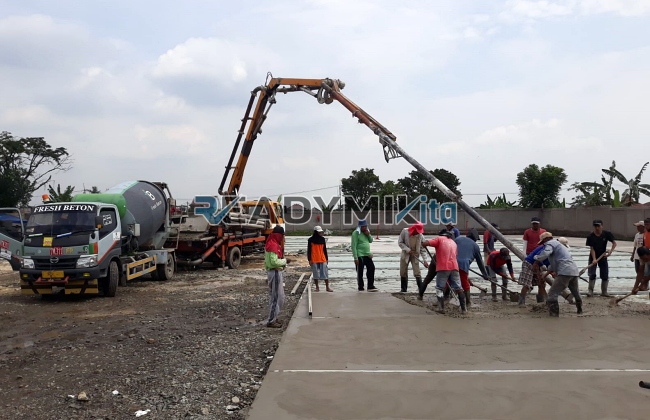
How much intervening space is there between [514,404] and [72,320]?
306 inches

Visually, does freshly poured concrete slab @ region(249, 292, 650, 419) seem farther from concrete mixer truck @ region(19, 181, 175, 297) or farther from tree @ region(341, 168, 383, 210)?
tree @ region(341, 168, 383, 210)

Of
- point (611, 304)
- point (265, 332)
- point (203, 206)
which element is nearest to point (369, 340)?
point (265, 332)

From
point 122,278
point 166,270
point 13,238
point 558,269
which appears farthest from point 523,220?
point 13,238

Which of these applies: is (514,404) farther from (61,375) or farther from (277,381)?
(61,375)

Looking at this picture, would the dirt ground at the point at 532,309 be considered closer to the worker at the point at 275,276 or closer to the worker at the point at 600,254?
the worker at the point at 600,254

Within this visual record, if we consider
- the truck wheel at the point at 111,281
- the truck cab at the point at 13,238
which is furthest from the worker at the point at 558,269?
the truck cab at the point at 13,238

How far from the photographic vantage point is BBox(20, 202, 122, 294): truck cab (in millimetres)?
11547

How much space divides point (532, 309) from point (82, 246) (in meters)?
8.99

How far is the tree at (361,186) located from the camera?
51656 mm

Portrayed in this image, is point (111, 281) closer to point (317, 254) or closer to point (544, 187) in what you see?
point (317, 254)

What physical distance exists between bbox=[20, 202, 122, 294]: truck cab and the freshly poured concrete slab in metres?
5.36

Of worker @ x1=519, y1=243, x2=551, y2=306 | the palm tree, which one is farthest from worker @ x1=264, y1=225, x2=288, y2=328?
the palm tree

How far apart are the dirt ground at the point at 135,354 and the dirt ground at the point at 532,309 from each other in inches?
109

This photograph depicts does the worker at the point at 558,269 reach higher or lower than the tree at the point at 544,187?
lower
